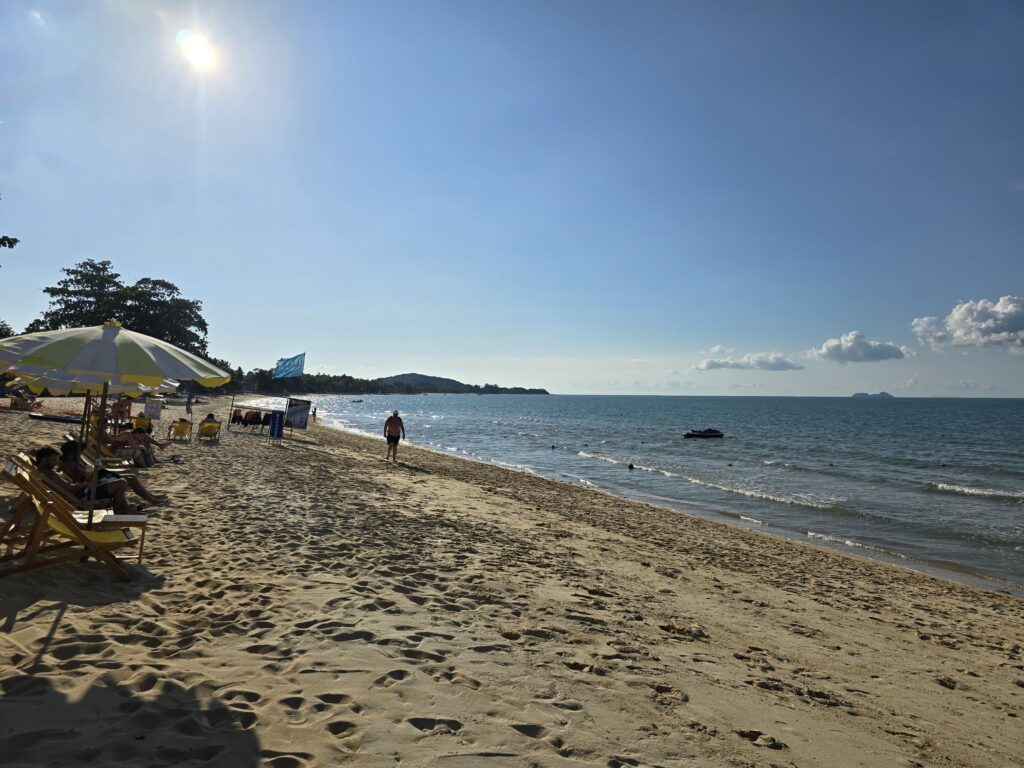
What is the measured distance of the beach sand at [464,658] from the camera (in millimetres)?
3012

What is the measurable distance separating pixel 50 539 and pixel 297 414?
17162 millimetres

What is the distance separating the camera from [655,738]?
333 centimetres

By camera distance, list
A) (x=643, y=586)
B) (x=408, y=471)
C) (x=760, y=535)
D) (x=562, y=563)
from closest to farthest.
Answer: (x=643, y=586)
(x=562, y=563)
(x=760, y=535)
(x=408, y=471)

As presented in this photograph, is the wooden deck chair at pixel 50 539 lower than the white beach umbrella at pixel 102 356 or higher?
lower

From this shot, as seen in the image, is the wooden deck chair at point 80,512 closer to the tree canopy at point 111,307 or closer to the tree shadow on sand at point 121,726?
the tree shadow on sand at point 121,726

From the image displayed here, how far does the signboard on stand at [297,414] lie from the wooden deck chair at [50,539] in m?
17.0

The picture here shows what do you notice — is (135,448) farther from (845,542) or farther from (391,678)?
(845,542)

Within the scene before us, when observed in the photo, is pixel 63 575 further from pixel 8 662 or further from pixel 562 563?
pixel 562 563

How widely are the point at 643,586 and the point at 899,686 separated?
2718 mm

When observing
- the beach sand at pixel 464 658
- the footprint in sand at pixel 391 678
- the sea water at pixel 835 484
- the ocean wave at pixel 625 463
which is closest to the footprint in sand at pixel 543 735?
the beach sand at pixel 464 658

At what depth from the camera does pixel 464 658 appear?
409 centimetres

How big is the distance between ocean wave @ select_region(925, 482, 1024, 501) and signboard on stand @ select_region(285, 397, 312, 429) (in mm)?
24248

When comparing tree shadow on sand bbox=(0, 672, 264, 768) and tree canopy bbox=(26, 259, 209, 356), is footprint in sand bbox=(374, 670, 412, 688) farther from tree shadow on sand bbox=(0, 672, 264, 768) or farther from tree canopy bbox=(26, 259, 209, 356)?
tree canopy bbox=(26, 259, 209, 356)

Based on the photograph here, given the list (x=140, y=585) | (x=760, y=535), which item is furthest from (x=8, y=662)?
(x=760, y=535)
